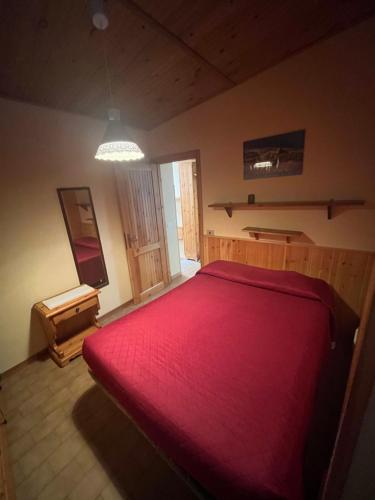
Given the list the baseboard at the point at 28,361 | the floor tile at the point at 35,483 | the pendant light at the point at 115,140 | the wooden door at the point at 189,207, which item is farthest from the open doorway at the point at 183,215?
the floor tile at the point at 35,483

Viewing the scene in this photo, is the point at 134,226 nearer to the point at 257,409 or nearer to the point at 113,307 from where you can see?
the point at 113,307

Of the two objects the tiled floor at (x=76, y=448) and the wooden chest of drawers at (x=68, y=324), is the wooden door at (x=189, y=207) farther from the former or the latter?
the tiled floor at (x=76, y=448)

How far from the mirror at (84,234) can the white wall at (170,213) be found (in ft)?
4.28

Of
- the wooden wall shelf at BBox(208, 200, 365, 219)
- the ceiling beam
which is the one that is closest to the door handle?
the wooden wall shelf at BBox(208, 200, 365, 219)

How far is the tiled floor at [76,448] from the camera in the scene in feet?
3.98

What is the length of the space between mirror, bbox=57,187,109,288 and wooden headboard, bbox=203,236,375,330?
6.17 feet

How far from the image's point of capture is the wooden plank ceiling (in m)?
1.25

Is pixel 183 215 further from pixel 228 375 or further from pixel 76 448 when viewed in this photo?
pixel 76 448

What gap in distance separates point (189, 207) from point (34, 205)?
2.99 metres

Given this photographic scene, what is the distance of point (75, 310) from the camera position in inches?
84.4

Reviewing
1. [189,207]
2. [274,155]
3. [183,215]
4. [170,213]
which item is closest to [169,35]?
[274,155]

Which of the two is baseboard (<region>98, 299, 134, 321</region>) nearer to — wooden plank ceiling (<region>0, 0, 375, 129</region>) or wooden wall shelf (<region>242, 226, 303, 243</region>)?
wooden wall shelf (<region>242, 226, 303, 243</region>)

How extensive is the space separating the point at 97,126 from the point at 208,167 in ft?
4.64

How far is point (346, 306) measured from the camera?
2051 mm
